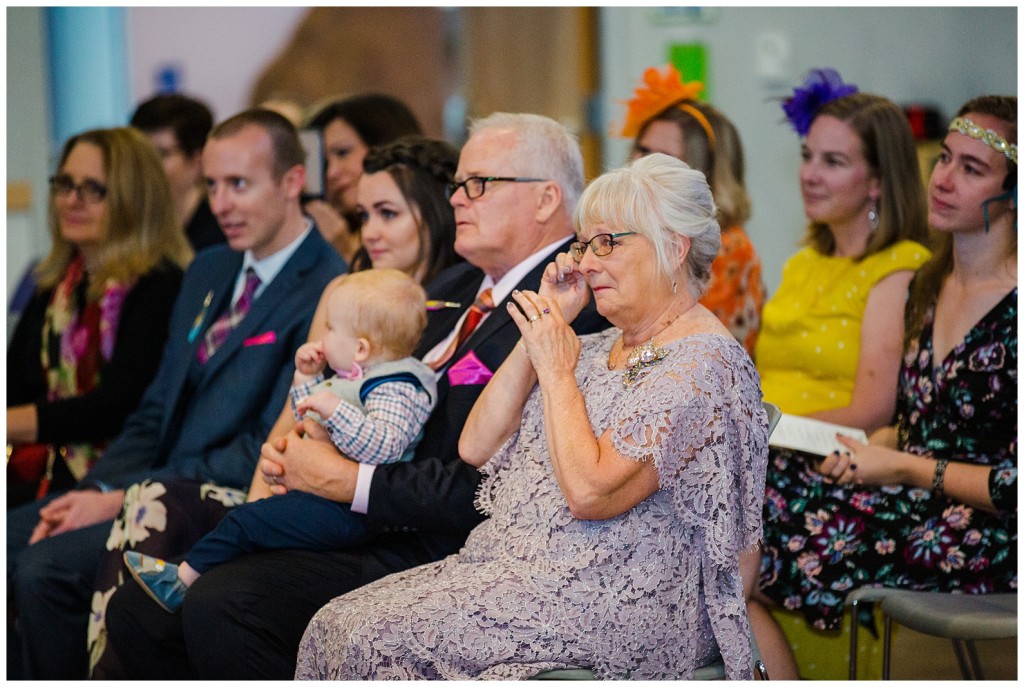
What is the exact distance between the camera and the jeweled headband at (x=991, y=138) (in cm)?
285

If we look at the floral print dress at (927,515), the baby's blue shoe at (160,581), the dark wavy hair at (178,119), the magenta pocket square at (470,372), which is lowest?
the baby's blue shoe at (160,581)

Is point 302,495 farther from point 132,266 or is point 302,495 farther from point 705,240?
point 132,266

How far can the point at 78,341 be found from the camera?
155 inches

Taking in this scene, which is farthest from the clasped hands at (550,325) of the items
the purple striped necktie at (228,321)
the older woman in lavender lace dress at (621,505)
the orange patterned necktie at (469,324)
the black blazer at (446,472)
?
the purple striped necktie at (228,321)

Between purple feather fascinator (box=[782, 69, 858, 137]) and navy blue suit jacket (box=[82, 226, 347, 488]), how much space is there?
1535mm

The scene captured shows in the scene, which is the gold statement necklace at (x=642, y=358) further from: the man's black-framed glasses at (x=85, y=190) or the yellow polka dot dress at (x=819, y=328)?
the man's black-framed glasses at (x=85, y=190)

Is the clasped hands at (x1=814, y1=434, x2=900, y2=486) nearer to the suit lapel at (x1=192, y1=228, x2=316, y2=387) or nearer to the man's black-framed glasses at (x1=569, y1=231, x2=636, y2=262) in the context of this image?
the man's black-framed glasses at (x1=569, y1=231, x2=636, y2=262)

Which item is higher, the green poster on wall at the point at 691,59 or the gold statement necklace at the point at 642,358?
the green poster on wall at the point at 691,59

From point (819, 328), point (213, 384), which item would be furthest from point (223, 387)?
point (819, 328)

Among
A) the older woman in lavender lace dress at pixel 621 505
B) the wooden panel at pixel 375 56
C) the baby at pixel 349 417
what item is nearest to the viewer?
the older woman in lavender lace dress at pixel 621 505

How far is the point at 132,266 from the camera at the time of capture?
3.96m

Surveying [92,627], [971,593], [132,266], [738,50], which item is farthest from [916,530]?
[738,50]

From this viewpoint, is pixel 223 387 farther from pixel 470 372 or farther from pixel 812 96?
pixel 812 96

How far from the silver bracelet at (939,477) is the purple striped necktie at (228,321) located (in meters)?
2.00
